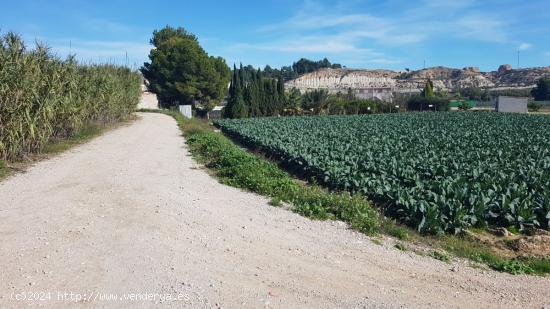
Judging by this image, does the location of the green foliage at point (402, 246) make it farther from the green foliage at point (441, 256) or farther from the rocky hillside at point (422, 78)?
the rocky hillside at point (422, 78)

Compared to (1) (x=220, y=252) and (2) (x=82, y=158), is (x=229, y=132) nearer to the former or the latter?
(2) (x=82, y=158)

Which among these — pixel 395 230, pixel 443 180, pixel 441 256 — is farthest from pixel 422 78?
pixel 441 256

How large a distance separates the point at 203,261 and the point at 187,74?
5014cm

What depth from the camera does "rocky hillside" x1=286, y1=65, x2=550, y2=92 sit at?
125m

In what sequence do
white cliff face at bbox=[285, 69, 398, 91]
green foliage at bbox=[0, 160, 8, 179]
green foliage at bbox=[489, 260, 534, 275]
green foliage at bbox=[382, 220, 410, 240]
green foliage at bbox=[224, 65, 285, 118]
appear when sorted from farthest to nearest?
white cliff face at bbox=[285, 69, 398, 91], green foliage at bbox=[224, 65, 285, 118], green foliage at bbox=[0, 160, 8, 179], green foliage at bbox=[382, 220, 410, 240], green foliage at bbox=[489, 260, 534, 275]

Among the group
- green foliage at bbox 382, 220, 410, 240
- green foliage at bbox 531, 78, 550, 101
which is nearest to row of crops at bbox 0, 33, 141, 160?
green foliage at bbox 382, 220, 410, 240

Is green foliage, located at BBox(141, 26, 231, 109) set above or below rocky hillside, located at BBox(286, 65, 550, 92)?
below

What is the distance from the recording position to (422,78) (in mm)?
142875

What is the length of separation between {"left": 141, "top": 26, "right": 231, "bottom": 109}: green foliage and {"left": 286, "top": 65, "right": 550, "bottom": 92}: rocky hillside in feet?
216

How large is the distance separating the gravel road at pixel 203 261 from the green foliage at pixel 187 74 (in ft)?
150

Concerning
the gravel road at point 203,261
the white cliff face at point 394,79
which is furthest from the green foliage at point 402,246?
the white cliff face at point 394,79

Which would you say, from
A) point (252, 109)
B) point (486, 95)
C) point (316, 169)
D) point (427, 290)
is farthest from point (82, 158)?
point (486, 95)

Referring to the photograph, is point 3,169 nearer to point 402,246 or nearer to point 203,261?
point 203,261

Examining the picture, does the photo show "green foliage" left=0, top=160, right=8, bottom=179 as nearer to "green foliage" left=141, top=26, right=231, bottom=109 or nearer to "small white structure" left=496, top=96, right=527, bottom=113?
"green foliage" left=141, top=26, right=231, bottom=109
